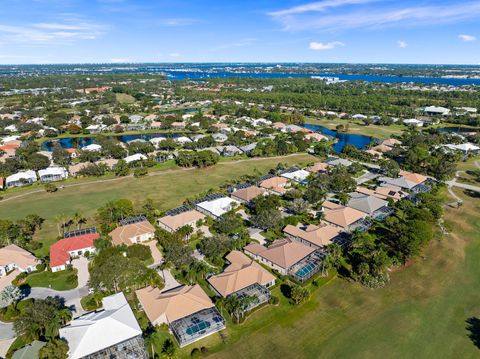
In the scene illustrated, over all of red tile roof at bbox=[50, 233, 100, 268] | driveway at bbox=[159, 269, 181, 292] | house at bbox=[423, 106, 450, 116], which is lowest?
driveway at bbox=[159, 269, 181, 292]

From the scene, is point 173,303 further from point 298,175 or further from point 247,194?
point 298,175

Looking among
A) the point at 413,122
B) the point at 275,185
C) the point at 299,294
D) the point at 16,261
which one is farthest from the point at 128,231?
the point at 413,122

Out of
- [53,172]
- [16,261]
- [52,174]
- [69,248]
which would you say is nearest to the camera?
[16,261]

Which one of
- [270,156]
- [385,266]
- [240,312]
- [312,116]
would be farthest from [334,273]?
[312,116]

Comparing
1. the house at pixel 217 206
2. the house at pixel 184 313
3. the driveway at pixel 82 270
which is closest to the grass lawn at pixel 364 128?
the house at pixel 217 206

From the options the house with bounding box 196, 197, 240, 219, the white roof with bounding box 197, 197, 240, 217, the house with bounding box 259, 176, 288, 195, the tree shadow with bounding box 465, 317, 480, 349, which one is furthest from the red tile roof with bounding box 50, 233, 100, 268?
the tree shadow with bounding box 465, 317, 480, 349

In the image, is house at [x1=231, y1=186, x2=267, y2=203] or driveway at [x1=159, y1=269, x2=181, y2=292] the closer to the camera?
driveway at [x1=159, y1=269, x2=181, y2=292]

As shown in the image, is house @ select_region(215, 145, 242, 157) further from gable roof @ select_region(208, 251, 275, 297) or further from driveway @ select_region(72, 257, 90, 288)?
gable roof @ select_region(208, 251, 275, 297)
